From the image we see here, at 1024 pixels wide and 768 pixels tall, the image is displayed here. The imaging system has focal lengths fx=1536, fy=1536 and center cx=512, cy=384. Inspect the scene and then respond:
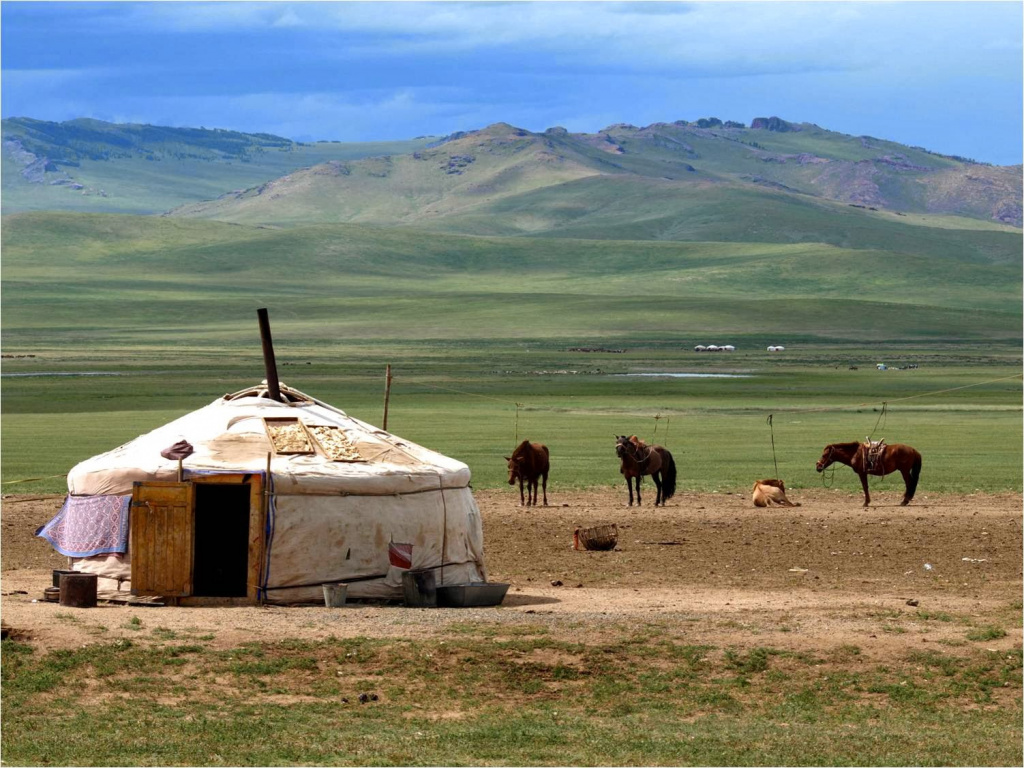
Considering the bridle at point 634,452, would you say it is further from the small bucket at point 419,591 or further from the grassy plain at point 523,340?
the small bucket at point 419,591

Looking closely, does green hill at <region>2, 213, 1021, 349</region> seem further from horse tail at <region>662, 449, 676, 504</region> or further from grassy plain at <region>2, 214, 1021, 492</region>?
horse tail at <region>662, 449, 676, 504</region>

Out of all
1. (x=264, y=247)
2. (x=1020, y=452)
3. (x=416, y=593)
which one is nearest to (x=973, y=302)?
(x=264, y=247)

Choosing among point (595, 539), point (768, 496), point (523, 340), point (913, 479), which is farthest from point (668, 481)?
point (523, 340)

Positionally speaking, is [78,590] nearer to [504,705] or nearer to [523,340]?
[504,705]

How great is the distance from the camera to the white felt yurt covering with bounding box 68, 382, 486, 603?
1445 cm

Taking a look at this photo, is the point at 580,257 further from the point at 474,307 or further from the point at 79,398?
the point at 79,398

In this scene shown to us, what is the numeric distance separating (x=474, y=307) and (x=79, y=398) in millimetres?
71124

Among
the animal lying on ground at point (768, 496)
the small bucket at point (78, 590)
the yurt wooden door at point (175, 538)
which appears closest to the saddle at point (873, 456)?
the animal lying on ground at point (768, 496)

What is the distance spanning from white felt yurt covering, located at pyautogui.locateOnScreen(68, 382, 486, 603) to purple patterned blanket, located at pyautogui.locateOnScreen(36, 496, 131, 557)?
9 cm

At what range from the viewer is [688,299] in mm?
122188

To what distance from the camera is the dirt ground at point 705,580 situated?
40.8 feet

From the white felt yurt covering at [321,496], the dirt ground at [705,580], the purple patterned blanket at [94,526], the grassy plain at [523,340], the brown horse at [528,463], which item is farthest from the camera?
the grassy plain at [523,340]

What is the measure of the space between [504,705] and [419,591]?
3987 mm

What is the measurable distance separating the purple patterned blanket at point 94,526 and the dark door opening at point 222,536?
834 mm
